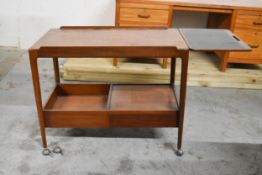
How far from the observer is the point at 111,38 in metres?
1.50

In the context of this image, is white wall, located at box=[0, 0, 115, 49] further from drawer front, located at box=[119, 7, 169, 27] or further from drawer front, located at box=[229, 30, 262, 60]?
drawer front, located at box=[229, 30, 262, 60]

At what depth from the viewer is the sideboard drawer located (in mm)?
2266

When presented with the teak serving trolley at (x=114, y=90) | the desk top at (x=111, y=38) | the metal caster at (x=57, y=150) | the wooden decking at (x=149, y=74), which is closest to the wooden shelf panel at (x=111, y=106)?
the teak serving trolley at (x=114, y=90)

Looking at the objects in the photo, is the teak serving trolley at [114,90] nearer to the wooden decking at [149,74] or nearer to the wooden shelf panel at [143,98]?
Result: the wooden shelf panel at [143,98]

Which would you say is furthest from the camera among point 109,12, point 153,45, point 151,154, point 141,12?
point 109,12

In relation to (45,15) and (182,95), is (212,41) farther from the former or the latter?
(45,15)

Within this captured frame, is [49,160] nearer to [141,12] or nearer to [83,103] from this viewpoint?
[83,103]

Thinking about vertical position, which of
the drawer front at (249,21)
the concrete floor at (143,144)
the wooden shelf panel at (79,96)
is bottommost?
the concrete floor at (143,144)

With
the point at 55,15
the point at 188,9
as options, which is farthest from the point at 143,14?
the point at 55,15

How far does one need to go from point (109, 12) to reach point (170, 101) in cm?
170

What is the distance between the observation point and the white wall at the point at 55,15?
119 inches

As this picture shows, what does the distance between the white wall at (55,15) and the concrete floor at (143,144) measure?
1.17 meters

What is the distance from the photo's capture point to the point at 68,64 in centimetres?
255

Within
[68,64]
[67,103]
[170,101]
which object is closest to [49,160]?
[67,103]
